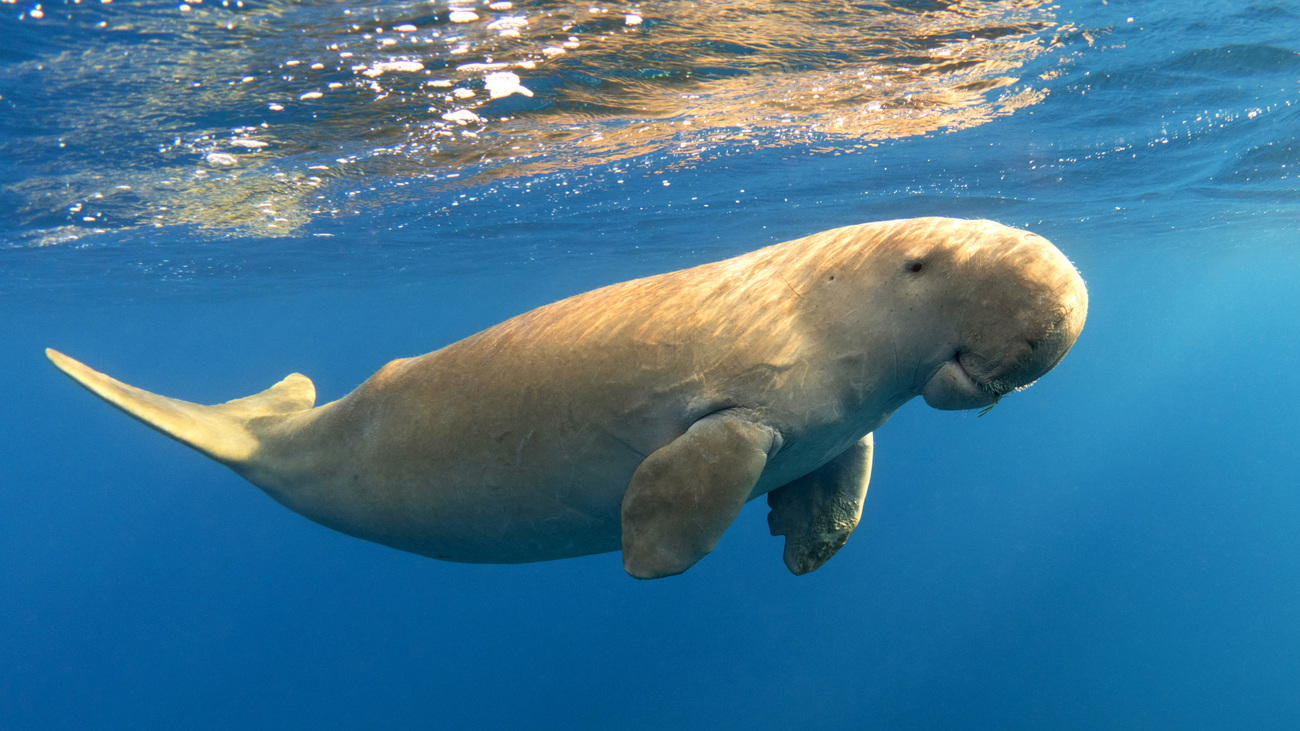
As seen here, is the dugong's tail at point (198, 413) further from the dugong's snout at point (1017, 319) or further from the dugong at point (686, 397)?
the dugong's snout at point (1017, 319)

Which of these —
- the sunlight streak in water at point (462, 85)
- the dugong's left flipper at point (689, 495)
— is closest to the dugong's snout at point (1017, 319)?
the dugong's left flipper at point (689, 495)

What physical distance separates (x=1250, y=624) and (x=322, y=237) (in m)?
51.0

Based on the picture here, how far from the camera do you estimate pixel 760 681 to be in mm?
24797

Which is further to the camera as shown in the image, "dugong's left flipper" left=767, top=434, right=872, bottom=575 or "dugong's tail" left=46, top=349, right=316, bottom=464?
"dugong's tail" left=46, top=349, right=316, bottom=464

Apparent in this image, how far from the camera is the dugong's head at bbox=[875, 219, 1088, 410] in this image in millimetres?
2070

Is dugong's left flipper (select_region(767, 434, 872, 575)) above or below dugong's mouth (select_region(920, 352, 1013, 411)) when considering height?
below

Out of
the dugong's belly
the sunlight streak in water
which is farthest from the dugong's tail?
the sunlight streak in water

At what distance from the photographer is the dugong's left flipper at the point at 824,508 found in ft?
10.2

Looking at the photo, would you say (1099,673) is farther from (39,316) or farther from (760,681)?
(39,316)

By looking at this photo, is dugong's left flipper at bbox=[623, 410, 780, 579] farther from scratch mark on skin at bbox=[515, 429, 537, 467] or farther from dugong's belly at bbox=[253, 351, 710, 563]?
scratch mark on skin at bbox=[515, 429, 537, 467]

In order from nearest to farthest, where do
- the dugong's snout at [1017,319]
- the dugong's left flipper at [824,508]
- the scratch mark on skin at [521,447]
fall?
the dugong's snout at [1017,319]
the scratch mark on skin at [521,447]
the dugong's left flipper at [824,508]

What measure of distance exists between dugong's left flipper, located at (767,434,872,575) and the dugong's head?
2.68 feet

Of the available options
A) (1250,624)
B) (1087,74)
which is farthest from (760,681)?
(1250,624)

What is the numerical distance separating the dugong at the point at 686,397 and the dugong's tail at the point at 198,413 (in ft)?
0.09
